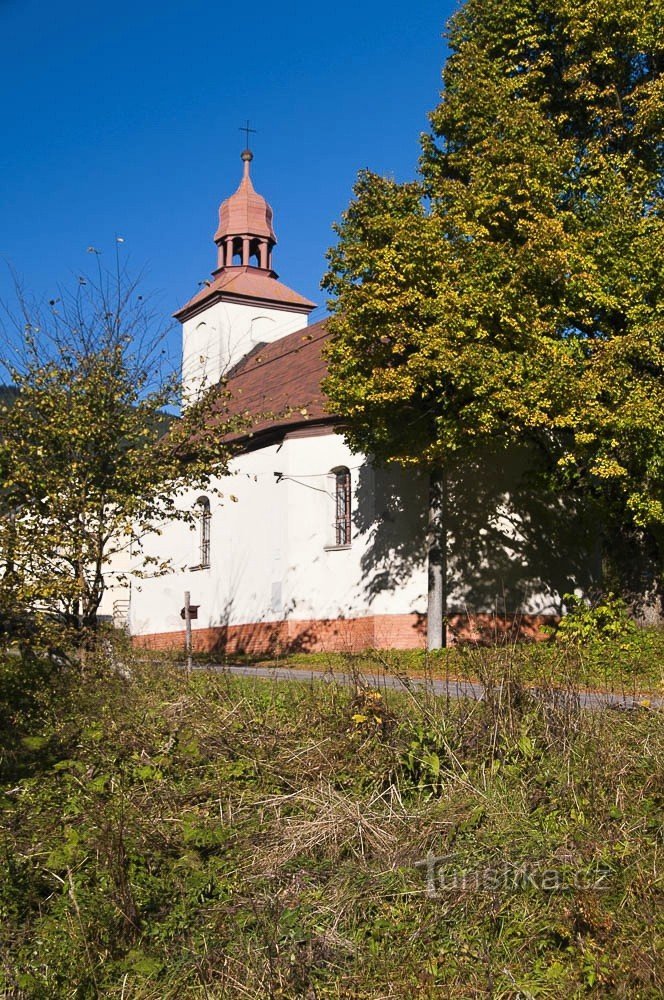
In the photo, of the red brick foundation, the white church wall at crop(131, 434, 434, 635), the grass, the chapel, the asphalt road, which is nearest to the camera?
the grass

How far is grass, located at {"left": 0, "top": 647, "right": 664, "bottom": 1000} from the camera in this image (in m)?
5.53

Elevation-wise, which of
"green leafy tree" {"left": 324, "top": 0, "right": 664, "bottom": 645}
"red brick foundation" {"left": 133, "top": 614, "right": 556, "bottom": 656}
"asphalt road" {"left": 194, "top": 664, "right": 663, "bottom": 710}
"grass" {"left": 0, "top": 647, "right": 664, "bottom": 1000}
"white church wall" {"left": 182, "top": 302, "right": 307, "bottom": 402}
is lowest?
"grass" {"left": 0, "top": 647, "right": 664, "bottom": 1000}

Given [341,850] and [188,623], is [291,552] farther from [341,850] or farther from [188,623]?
[341,850]

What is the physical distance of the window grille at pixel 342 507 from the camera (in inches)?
975

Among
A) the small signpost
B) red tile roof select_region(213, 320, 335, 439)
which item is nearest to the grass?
the small signpost

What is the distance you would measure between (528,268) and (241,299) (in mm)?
21797

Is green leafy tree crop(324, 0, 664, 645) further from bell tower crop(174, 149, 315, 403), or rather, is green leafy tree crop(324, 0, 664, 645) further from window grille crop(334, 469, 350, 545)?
bell tower crop(174, 149, 315, 403)

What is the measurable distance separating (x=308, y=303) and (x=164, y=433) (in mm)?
23381

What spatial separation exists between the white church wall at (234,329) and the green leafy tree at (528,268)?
59.5ft

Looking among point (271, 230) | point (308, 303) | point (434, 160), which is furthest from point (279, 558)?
point (271, 230)

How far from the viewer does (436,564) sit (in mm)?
21250

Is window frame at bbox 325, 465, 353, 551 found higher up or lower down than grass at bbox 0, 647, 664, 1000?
higher up

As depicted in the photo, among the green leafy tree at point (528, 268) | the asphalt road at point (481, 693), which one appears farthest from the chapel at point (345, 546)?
the asphalt road at point (481, 693)

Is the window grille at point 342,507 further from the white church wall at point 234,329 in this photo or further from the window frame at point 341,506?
the white church wall at point 234,329
